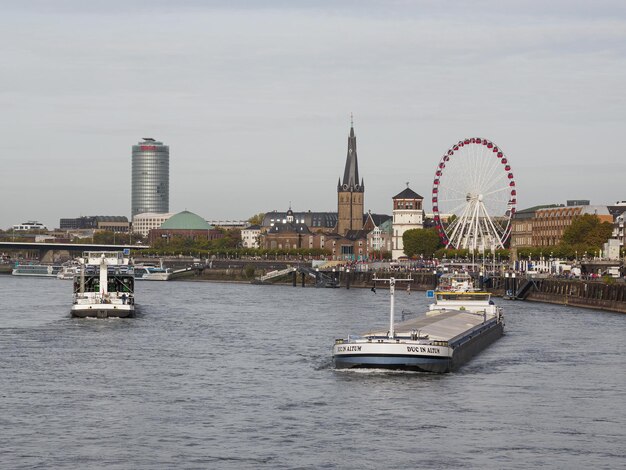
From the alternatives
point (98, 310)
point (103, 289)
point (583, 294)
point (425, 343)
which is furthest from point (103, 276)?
point (583, 294)

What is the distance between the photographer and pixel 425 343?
58531 millimetres

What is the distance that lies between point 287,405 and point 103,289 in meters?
53.9

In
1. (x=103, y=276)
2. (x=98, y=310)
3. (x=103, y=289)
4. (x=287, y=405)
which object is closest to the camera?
(x=287, y=405)

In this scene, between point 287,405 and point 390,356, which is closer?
point 287,405

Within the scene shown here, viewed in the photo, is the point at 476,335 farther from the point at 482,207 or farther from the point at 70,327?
the point at 482,207

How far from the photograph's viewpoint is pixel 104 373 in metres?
61.1

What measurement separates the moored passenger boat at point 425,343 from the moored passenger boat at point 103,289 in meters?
23.9

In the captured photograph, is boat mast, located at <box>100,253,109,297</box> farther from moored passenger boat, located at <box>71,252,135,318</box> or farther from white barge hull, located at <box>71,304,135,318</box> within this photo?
white barge hull, located at <box>71,304,135,318</box>

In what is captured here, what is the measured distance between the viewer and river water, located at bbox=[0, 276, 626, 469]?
41375 millimetres

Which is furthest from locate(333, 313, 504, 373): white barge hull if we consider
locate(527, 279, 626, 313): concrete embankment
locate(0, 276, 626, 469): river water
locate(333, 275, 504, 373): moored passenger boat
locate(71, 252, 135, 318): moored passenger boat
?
locate(527, 279, 626, 313): concrete embankment

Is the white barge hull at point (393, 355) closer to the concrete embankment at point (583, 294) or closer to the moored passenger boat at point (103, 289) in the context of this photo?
the moored passenger boat at point (103, 289)

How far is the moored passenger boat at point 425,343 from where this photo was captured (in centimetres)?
5762

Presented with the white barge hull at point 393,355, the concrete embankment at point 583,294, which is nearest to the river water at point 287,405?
the white barge hull at point 393,355

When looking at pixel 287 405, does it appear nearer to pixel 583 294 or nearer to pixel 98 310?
pixel 98 310
